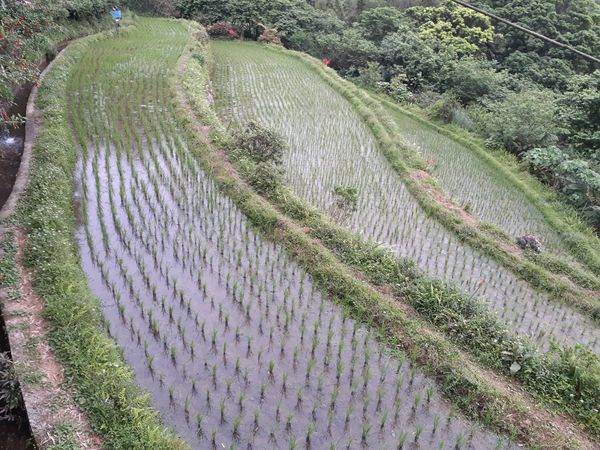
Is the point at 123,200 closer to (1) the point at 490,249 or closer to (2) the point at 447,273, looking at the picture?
(2) the point at 447,273

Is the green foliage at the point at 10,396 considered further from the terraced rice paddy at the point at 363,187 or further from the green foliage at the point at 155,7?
the green foliage at the point at 155,7

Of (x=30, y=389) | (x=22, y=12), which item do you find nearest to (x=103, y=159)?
(x=22, y=12)

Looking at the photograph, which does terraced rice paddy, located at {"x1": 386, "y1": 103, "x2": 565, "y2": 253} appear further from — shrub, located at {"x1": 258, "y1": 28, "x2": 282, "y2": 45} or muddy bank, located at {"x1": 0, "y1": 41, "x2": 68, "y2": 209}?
shrub, located at {"x1": 258, "y1": 28, "x2": 282, "y2": 45}

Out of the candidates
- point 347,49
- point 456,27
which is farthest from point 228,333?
point 456,27

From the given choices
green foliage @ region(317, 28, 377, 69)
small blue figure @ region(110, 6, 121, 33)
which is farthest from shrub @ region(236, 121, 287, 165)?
green foliage @ region(317, 28, 377, 69)

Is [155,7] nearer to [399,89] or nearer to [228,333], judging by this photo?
[399,89]
